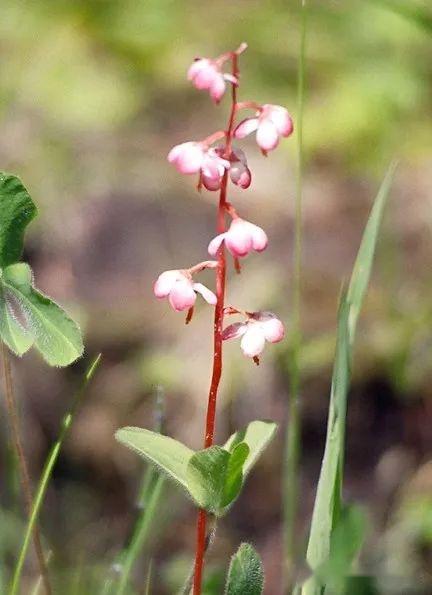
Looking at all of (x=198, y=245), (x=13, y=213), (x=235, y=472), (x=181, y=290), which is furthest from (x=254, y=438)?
(x=198, y=245)

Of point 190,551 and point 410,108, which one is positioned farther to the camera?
point 410,108

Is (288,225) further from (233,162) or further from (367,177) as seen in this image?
(233,162)

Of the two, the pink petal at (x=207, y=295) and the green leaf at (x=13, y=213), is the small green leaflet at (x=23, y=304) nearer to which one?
the green leaf at (x=13, y=213)

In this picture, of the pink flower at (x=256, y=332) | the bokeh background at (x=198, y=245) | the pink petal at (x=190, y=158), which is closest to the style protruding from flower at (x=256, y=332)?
the pink flower at (x=256, y=332)

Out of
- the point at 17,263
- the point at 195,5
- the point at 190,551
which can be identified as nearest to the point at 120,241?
the point at 190,551

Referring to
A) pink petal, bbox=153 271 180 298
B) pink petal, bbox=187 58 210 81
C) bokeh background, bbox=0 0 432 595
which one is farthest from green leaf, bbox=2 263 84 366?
bokeh background, bbox=0 0 432 595

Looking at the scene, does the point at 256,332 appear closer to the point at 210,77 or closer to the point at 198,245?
the point at 210,77

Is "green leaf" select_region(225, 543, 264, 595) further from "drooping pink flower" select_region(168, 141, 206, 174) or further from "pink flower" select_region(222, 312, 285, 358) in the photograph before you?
"drooping pink flower" select_region(168, 141, 206, 174)
